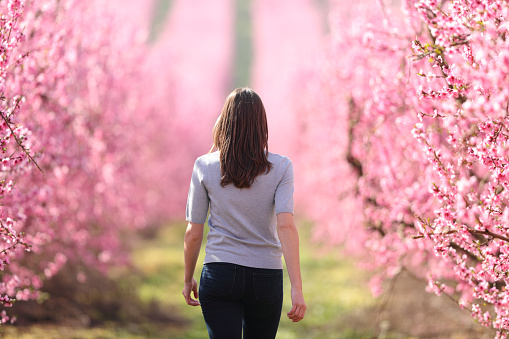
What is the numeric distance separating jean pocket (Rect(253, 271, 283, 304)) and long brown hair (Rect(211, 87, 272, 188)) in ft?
1.86

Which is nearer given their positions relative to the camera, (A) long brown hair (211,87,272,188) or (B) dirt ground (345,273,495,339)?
(A) long brown hair (211,87,272,188)

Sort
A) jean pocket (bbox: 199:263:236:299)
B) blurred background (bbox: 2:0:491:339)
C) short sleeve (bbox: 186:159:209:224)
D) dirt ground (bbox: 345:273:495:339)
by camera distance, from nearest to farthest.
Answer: jean pocket (bbox: 199:263:236:299)
short sleeve (bbox: 186:159:209:224)
dirt ground (bbox: 345:273:495:339)
blurred background (bbox: 2:0:491:339)

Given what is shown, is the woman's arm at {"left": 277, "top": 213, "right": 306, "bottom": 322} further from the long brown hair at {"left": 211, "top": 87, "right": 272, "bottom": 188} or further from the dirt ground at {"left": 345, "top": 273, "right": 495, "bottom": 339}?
the dirt ground at {"left": 345, "top": 273, "right": 495, "bottom": 339}

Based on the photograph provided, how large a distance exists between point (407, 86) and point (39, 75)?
430 centimetres

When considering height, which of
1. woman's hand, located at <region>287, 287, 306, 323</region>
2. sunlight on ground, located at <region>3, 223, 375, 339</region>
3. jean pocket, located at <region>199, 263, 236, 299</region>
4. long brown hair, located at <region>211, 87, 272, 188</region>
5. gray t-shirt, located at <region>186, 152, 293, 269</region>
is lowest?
sunlight on ground, located at <region>3, 223, 375, 339</region>

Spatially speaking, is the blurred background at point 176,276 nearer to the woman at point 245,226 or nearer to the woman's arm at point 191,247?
the woman's arm at point 191,247

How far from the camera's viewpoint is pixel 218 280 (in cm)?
312

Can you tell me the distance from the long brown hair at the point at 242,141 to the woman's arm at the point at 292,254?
32cm

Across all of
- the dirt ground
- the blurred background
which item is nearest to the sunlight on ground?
the blurred background

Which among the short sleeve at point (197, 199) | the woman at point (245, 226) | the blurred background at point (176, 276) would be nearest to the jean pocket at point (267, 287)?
the woman at point (245, 226)

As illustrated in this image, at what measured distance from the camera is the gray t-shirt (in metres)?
3.18

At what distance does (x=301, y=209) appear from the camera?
2250 cm

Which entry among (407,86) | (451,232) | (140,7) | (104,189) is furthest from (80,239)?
(140,7)

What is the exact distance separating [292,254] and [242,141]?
771 mm
